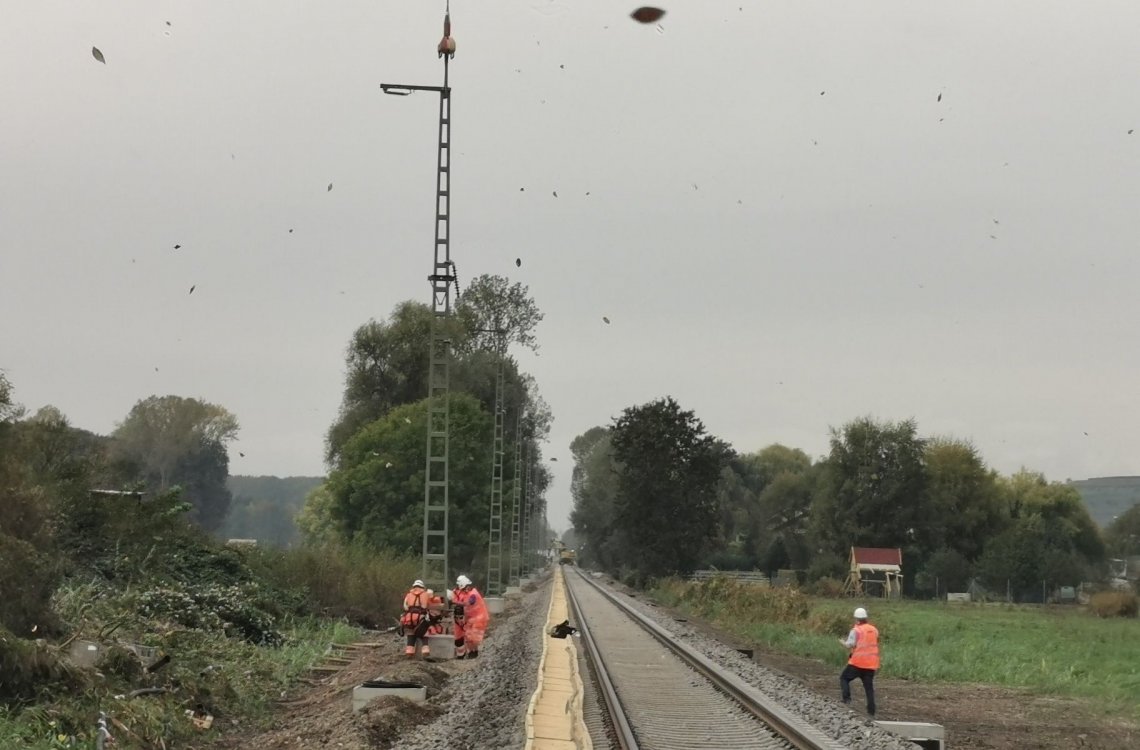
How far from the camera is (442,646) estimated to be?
85.4 feet

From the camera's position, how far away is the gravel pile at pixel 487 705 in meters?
14.9

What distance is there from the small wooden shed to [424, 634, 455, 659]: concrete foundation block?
Answer: 238 feet

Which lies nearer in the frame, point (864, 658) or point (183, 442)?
point (864, 658)

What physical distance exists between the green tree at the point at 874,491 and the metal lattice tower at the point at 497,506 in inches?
1698

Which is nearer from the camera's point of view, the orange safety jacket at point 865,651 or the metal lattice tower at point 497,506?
the orange safety jacket at point 865,651

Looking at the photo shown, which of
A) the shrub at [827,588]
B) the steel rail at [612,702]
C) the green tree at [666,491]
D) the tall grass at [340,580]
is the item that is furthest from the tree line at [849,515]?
the steel rail at [612,702]

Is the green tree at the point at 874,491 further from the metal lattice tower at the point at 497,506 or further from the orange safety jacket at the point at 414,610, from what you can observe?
the orange safety jacket at the point at 414,610

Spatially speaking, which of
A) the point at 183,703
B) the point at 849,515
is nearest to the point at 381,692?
the point at 183,703

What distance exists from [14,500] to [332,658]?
377 inches

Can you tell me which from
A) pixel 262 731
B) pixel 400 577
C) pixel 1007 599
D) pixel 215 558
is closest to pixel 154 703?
pixel 262 731

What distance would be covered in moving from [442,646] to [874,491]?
85.5 metres

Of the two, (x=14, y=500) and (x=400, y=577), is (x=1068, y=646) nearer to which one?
(x=400, y=577)

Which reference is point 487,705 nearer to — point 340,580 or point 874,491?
point 340,580

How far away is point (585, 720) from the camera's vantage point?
17.4 metres
